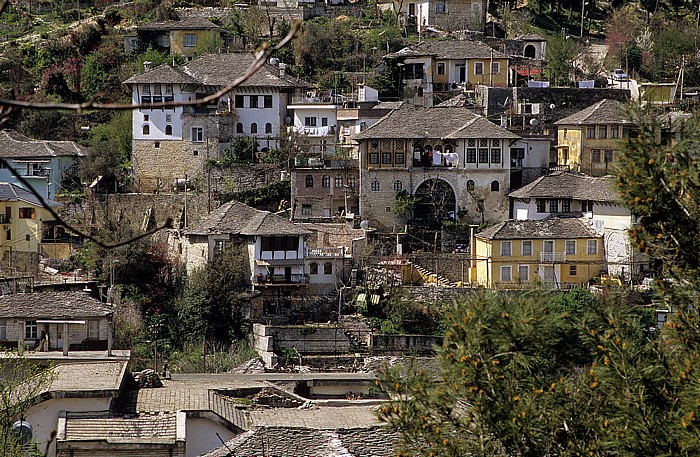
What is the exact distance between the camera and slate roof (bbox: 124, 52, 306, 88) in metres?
48.0

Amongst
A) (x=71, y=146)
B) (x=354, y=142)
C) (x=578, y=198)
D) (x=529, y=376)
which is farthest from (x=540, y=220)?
(x=529, y=376)

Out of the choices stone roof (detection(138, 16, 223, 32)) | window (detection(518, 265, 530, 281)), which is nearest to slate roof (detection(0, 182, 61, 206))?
stone roof (detection(138, 16, 223, 32))

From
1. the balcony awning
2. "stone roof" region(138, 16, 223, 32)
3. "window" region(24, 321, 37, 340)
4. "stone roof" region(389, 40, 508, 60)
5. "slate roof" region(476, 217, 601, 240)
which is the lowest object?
"window" region(24, 321, 37, 340)

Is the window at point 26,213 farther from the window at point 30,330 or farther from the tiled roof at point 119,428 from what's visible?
the tiled roof at point 119,428

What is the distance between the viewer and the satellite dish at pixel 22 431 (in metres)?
20.9

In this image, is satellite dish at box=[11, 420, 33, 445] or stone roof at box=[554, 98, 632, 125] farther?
stone roof at box=[554, 98, 632, 125]

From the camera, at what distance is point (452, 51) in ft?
178

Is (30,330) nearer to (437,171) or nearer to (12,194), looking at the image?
(12,194)

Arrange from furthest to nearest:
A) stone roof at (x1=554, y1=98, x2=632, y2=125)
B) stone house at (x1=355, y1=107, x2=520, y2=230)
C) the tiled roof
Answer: stone roof at (x1=554, y1=98, x2=632, y2=125)
stone house at (x1=355, y1=107, x2=520, y2=230)
the tiled roof

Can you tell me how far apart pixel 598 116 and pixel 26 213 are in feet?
63.8

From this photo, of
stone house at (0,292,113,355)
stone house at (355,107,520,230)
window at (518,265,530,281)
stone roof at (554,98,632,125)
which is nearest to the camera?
stone house at (0,292,113,355)

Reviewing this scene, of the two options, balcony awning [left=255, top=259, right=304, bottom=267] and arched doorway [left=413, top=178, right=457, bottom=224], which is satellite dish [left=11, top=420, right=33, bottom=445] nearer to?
balcony awning [left=255, top=259, right=304, bottom=267]

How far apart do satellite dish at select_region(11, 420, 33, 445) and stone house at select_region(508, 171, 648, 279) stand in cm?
2265

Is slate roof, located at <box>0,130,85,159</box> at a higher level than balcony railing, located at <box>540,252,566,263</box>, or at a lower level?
higher
